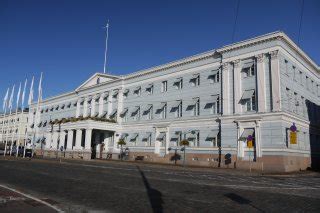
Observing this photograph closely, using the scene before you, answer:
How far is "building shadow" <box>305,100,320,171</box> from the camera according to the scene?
40094mm

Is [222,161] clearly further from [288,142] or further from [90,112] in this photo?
[90,112]

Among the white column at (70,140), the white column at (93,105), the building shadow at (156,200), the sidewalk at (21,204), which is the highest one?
the white column at (93,105)

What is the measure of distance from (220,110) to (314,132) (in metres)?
14.1

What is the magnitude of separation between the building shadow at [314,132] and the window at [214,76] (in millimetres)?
12180

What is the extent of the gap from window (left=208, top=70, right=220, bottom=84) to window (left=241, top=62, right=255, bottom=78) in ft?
12.2

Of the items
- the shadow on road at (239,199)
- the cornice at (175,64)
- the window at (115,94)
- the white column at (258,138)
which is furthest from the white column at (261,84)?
the window at (115,94)

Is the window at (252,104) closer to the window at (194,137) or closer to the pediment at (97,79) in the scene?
the window at (194,137)

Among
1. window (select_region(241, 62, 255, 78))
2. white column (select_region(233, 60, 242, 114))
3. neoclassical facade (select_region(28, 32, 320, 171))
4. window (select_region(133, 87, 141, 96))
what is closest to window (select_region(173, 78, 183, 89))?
neoclassical facade (select_region(28, 32, 320, 171))

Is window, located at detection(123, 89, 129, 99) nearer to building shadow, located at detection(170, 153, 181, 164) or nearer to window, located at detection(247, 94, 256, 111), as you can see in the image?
building shadow, located at detection(170, 153, 181, 164)

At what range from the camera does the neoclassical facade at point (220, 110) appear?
33.5 meters

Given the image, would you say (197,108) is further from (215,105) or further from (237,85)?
(237,85)

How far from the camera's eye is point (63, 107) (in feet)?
232

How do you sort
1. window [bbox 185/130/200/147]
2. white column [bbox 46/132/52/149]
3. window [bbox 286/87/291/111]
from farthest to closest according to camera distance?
1. white column [bbox 46/132/52/149]
2. window [bbox 185/130/200/147]
3. window [bbox 286/87/291/111]

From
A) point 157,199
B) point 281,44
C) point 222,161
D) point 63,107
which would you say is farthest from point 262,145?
point 63,107
